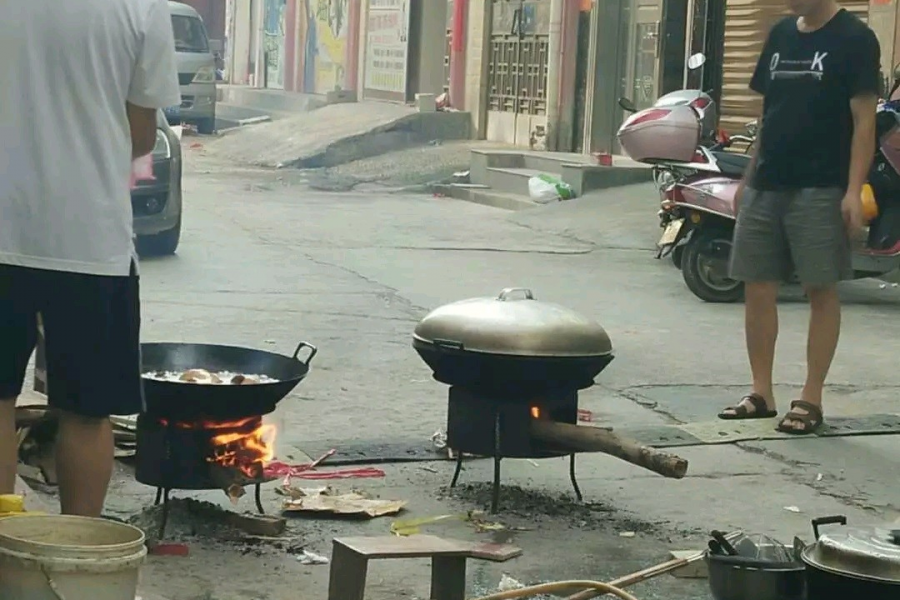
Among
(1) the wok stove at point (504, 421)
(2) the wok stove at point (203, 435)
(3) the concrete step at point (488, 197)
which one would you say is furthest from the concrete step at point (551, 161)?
(2) the wok stove at point (203, 435)

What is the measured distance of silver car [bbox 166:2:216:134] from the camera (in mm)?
28391

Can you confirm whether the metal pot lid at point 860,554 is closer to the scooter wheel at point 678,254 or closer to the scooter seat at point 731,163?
the scooter seat at point 731,163

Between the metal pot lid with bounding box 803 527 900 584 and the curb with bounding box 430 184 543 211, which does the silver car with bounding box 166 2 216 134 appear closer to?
the curb with bounding box 430 184 543 211

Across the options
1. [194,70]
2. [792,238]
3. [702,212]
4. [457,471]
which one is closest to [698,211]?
[702,212]

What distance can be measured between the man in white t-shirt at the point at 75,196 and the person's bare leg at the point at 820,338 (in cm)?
342

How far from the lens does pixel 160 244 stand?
40.9 ft

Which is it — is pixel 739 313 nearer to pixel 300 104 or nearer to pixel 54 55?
pixel 54 55

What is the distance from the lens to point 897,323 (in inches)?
412

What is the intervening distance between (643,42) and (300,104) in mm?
13506

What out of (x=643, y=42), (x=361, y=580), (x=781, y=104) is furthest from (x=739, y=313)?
(x=643, y=42)

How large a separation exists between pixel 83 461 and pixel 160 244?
8124 mm

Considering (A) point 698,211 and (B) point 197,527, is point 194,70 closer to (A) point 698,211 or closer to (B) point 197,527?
(A) point 698,211

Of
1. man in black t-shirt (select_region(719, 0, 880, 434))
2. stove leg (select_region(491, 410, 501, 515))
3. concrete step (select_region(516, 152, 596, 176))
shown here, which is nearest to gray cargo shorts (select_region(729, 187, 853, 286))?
man in black t-shirt (select_region(719, 0, 880, 434))

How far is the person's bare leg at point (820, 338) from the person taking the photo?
22.7 feet
